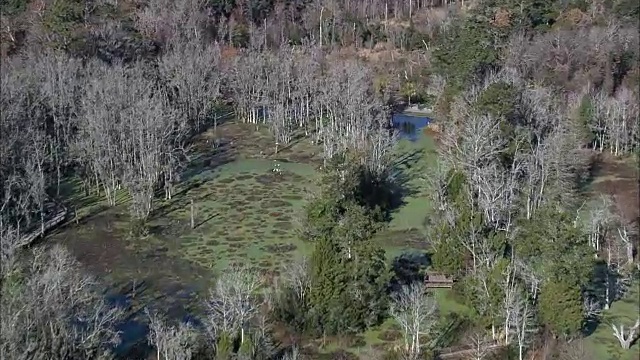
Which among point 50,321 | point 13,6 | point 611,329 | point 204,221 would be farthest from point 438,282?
point 13,6

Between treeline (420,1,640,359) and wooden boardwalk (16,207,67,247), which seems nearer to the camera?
treeline (420,1,640,359)

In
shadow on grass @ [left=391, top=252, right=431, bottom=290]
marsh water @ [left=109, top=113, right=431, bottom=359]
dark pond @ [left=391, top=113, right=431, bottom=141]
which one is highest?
dark pond @ [left=391, top=113, right=431, bottom=141]

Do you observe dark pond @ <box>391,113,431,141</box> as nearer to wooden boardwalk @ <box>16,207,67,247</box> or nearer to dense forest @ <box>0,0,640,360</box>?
dense forest @ <box>0,0,640,360</box>

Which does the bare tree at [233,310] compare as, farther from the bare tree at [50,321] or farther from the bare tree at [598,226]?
the bare tree at [598,226]

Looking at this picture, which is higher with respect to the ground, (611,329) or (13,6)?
(13,6)

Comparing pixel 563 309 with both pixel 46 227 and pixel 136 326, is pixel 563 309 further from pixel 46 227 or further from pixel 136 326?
pixel 46 227

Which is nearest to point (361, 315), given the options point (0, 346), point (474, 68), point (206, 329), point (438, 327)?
point (438, 327)

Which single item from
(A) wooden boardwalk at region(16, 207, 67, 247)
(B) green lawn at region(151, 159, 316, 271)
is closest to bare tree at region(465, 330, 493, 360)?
(B) green lawn at region(151, 159, 316, 271)
